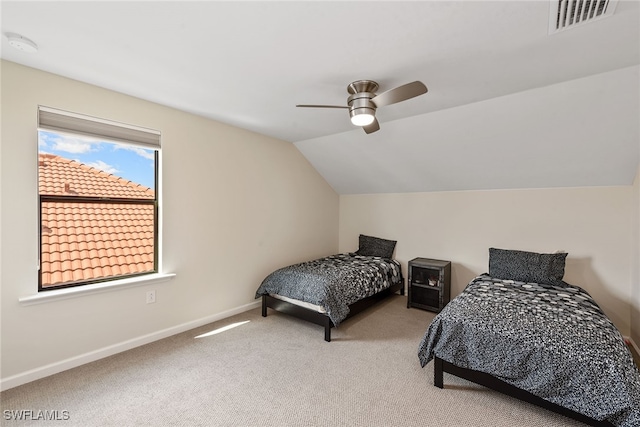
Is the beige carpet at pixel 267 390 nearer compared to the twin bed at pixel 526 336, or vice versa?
the twin bed at pixel 526 336

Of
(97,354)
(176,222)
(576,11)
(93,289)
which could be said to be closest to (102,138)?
(176,222)

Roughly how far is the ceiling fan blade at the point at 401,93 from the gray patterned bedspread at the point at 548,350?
1662 mm

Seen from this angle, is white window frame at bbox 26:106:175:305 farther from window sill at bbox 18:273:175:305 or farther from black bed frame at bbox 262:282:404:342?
black bed frame at bbox 262:282:404:342

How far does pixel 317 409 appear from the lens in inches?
74.6

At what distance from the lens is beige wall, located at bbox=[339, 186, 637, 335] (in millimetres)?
2990

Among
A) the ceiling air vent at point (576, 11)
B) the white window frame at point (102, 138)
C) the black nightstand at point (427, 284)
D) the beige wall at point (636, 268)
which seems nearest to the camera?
the ceiling air vent at point (576, 11)

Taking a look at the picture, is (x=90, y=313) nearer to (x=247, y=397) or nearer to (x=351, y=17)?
(x=247, y=397)

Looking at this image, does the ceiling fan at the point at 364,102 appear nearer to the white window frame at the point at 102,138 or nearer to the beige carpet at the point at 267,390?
the white window frame at the point at 102,138

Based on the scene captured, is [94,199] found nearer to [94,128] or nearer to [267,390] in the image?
[94,128]

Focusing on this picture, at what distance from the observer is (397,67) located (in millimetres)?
2025

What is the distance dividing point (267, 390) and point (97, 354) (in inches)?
62.4

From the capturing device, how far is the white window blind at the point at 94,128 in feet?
7.22

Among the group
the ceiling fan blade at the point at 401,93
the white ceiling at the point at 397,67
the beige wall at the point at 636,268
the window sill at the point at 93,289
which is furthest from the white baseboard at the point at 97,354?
the beige wall at the point at 636,268

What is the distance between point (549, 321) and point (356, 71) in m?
2.27
